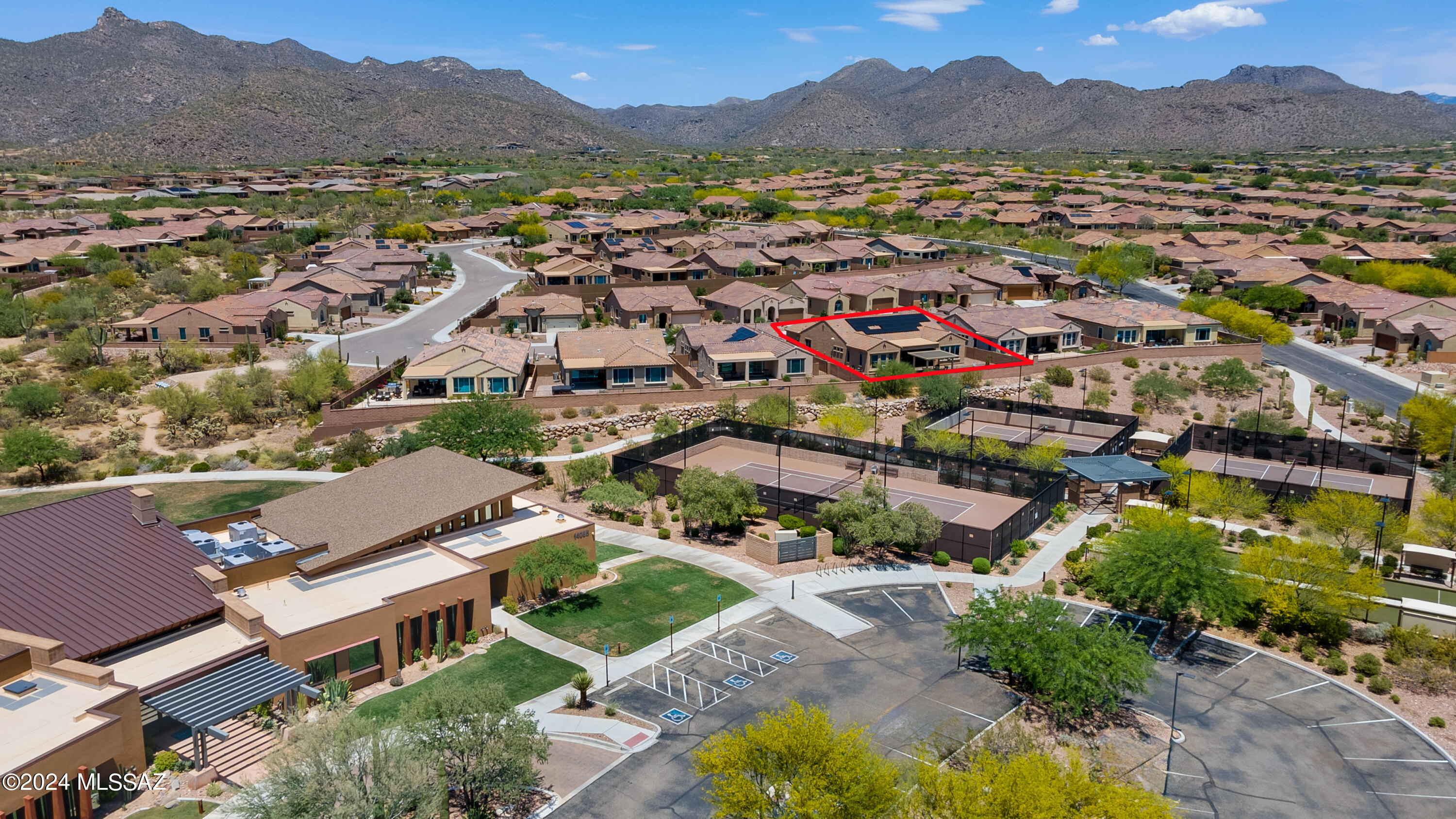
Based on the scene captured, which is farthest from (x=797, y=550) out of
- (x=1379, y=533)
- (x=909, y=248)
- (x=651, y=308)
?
(x=909, y=248)

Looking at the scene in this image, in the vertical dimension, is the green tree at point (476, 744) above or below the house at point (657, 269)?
below

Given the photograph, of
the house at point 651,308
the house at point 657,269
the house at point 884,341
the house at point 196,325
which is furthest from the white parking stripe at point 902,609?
the house at point 657,269

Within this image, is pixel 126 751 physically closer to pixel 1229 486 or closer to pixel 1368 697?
pixel 1368 697

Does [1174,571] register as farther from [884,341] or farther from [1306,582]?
[884,341]

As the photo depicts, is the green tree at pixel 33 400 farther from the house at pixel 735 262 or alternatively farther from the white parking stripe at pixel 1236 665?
the white parking stripe at pixel 1236 665

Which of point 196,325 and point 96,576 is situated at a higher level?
point 196,325

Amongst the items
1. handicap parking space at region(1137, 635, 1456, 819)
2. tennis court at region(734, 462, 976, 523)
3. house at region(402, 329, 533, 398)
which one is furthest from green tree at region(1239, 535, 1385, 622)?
house at region(402, 329, 533, 398)

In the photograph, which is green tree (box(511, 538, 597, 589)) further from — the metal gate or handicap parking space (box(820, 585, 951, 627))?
handicap parking space (box(820, 585, 951, 627))
